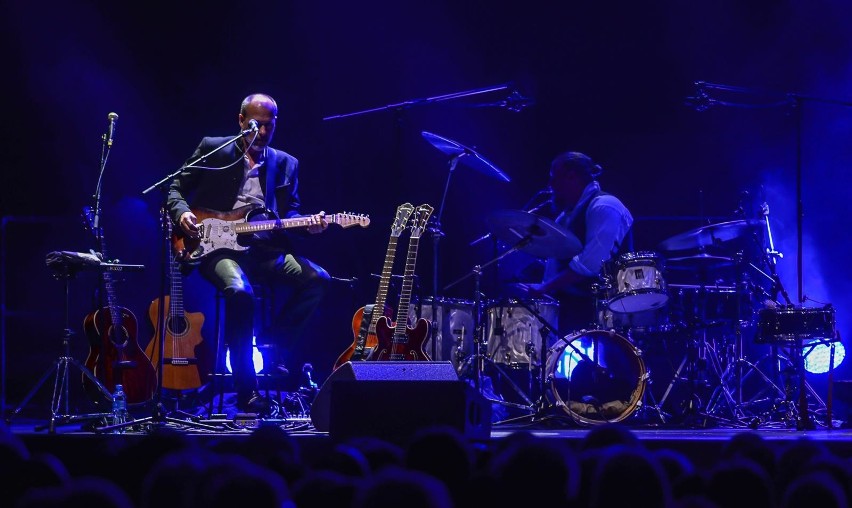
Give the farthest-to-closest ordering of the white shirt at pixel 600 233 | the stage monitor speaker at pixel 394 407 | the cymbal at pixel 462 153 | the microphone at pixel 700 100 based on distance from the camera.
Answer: the microphone at pixel 700 100 → the white shirt at pixel 600 233 → the cymbal at pixel 462 153 → the stage monitor speaker at pixel 394 407

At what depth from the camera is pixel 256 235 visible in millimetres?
6383

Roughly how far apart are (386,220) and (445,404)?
16.4 feet

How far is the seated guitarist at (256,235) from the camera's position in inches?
244

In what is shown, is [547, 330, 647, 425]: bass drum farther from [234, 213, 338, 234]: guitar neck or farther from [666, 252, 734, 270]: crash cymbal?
[234, 213, 338, 234]: guitar neck

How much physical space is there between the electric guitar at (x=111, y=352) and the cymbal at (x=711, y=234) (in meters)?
3.89

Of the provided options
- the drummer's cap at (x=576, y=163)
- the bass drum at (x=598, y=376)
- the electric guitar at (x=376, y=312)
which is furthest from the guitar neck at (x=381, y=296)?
the drummer's cap at (x=576, y=163)

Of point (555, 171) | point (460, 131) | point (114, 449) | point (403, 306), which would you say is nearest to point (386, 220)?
point (460, 131)

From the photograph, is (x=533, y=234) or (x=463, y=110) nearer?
(x=533, y=234)

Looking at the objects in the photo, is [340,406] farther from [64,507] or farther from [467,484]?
[64,507]

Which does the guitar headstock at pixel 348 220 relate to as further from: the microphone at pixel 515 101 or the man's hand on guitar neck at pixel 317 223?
the microphone at pixel 515 101

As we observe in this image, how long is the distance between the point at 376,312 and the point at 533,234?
1236mm

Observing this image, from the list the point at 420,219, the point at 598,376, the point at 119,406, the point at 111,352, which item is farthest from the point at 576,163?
the point at 119,406

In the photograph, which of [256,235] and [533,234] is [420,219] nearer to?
[533,234]

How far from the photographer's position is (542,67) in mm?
9227
